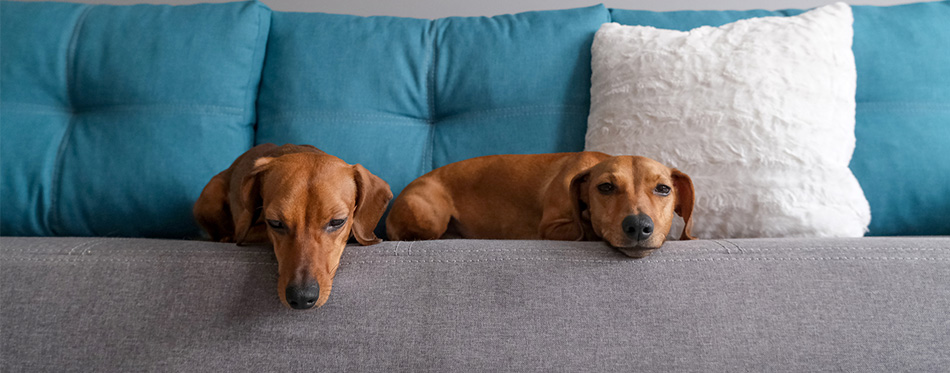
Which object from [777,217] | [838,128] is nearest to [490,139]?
[777,217]

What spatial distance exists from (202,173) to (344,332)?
120 centimetres

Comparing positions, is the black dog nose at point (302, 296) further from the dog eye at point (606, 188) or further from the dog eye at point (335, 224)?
the dog eye at point (606, 188)

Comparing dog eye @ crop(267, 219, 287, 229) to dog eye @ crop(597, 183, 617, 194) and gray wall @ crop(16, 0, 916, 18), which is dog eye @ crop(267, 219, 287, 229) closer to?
dog eye @ crop(597, 183, 617, 194)

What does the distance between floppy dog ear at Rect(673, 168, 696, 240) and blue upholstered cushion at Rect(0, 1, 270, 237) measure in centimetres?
166

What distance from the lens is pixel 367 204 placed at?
147 centimetres

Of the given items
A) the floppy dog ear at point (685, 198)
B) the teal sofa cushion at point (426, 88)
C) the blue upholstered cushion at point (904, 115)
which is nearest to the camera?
the floppy dog ear at point (685, 198)

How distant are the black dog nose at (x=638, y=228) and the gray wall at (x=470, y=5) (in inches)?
72.8

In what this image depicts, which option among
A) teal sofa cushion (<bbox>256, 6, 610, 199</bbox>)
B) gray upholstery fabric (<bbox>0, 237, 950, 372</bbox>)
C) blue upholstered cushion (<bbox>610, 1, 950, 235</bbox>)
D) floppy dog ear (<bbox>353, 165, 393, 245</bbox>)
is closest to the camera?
gray upholstery fabric (<bbox>0, 237, 950, 372</bbox>)

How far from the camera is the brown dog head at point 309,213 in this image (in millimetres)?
1178

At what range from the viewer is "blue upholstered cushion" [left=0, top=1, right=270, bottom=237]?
1.99 meters

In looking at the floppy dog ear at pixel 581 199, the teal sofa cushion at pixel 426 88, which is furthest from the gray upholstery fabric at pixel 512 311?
the teal sofa cushion at pixel 426 88

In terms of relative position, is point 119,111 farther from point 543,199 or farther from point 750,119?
point 750,119

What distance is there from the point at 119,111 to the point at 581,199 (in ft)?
6.05

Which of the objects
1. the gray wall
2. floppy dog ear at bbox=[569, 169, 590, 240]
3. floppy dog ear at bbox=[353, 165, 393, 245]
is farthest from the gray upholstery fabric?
the gray wall
